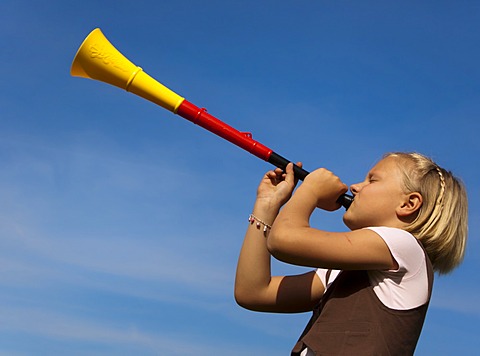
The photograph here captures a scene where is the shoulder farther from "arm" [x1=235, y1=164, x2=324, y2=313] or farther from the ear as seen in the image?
"arm" [x1=235, y1=164, x2=324, y2=313]

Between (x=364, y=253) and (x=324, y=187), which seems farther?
(x=324, y=187)

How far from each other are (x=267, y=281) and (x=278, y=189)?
0.61 metres

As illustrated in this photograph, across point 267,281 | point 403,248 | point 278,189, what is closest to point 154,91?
point 278,189

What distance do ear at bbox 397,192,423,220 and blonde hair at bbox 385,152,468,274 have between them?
30mm

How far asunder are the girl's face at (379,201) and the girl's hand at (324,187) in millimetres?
130

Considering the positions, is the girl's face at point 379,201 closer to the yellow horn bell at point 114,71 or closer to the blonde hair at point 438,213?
the blonde hair at point 438,213

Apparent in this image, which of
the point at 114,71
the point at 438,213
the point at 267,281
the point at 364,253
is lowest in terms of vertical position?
the point at 364,253

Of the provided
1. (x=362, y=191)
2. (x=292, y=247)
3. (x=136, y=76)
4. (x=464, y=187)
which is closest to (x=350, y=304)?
(x=292, y=247)

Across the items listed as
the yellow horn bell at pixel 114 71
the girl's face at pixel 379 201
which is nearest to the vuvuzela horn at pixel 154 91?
the yellow horn bell at pixel 114 71

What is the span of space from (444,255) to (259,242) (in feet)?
3.77

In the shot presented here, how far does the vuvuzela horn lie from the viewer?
441 cm

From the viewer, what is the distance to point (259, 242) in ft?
13.8

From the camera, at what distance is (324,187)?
12.7ft

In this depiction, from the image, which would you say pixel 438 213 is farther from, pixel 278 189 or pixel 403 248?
pixel 278 189
